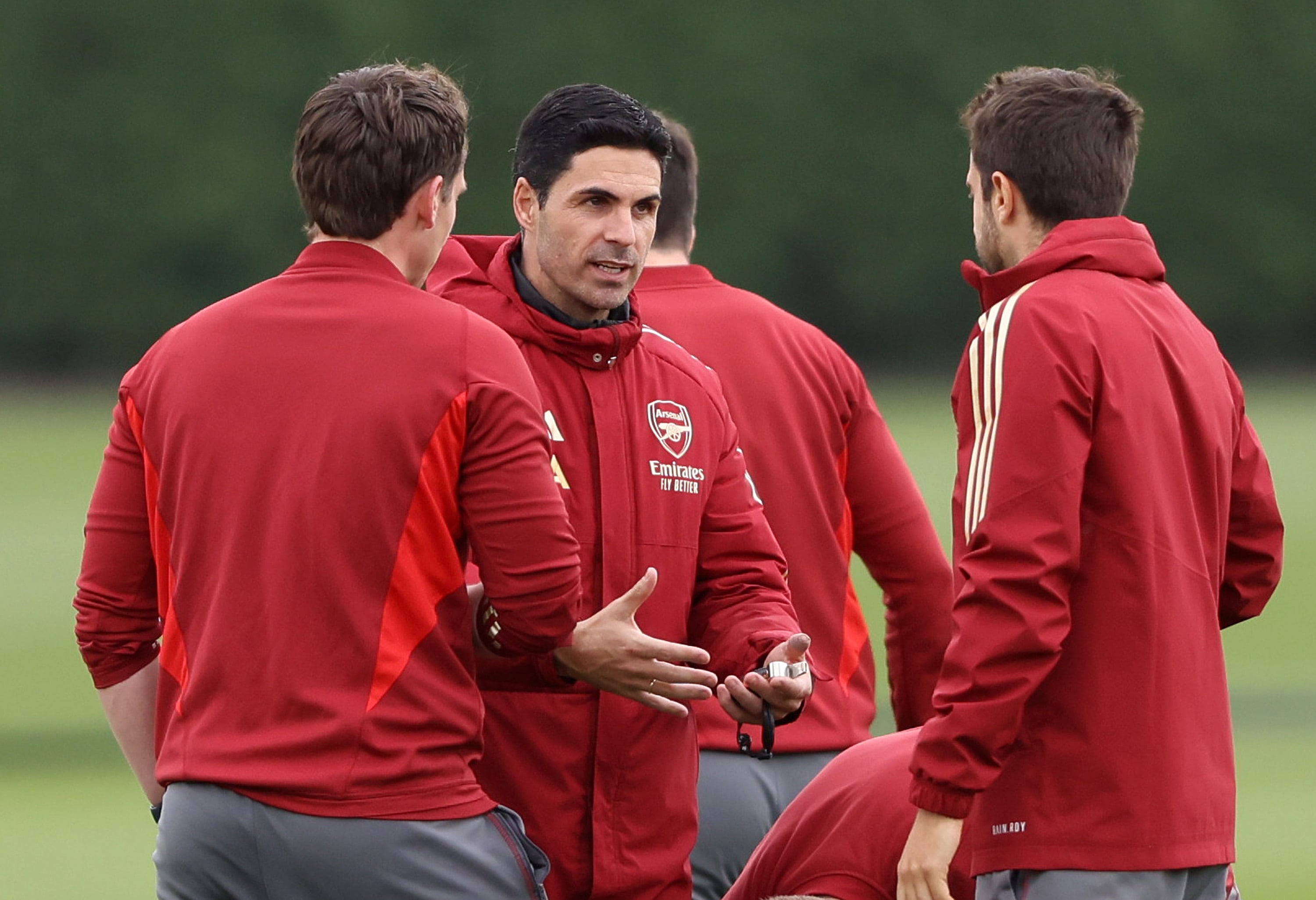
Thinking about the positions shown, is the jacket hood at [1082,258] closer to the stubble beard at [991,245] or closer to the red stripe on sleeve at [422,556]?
the stubble beard at [991,245]

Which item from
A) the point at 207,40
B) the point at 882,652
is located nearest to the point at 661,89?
the point at 207,40

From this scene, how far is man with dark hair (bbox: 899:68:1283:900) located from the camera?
2381mm

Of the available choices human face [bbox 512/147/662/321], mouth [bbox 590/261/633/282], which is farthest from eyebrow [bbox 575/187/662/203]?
mouth [bbox 590/261/633/282]

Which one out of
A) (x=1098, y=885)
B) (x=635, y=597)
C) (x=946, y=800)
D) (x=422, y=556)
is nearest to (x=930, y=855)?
(x=946, y=800)

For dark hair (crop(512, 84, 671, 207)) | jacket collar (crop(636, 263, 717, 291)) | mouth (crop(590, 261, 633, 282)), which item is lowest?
mouth (crop(590, 261, 633, 282))

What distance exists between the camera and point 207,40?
21.0 m

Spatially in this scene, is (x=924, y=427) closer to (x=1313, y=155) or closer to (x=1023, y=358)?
(x=1313, y=155)

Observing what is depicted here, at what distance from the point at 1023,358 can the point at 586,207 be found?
81cm

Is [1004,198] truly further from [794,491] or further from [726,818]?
[726,818]

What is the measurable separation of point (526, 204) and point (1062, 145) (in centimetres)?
85

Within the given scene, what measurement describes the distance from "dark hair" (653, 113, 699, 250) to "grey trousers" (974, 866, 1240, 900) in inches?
61.8

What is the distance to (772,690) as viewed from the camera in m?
2.66

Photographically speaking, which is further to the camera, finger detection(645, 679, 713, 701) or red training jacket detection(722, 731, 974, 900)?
red training jacket detection(722, 731, 974, 900)

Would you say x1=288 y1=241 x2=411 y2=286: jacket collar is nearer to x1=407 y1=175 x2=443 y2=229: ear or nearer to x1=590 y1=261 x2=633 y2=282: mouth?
x1=407 y1=175 x2=443 y2=229: ear
